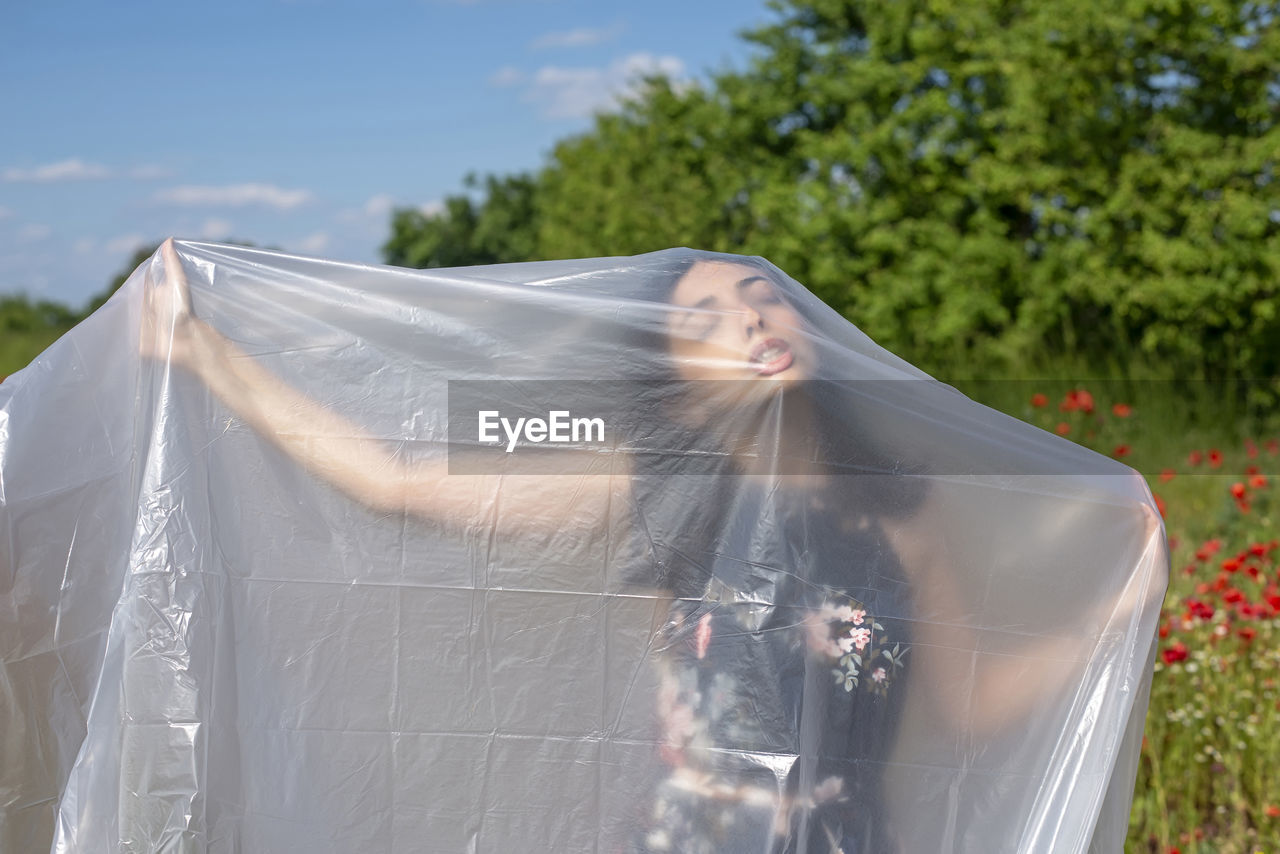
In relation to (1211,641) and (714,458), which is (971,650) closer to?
(714,458)

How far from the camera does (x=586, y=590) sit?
2.03 metres

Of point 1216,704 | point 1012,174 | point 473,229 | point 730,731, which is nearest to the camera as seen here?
point 730,731

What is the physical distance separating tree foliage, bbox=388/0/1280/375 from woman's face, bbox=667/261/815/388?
5.18 metres

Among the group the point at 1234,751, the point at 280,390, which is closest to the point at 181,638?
the point at 280,390

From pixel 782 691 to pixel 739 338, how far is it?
0.60 metres

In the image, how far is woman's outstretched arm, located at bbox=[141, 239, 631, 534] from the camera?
204cm

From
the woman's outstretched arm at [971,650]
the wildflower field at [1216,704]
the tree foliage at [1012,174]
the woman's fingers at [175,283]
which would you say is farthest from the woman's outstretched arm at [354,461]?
the tree foliage at [1012,174]

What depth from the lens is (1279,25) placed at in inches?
249

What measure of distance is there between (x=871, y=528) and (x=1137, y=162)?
18.5 feet

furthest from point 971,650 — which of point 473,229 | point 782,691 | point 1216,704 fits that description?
point 473,229

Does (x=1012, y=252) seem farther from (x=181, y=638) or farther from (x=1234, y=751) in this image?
(x=181, y=638)

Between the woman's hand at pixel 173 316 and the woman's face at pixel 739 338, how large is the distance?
2.69 ft

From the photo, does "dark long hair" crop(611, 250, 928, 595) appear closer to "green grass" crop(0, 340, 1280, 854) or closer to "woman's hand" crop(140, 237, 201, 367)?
"woman's hand" crop(140, 237, 201, 367)

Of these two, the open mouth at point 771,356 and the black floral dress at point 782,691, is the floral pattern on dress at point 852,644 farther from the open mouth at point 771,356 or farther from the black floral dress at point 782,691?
the open mouth at point 771,356
